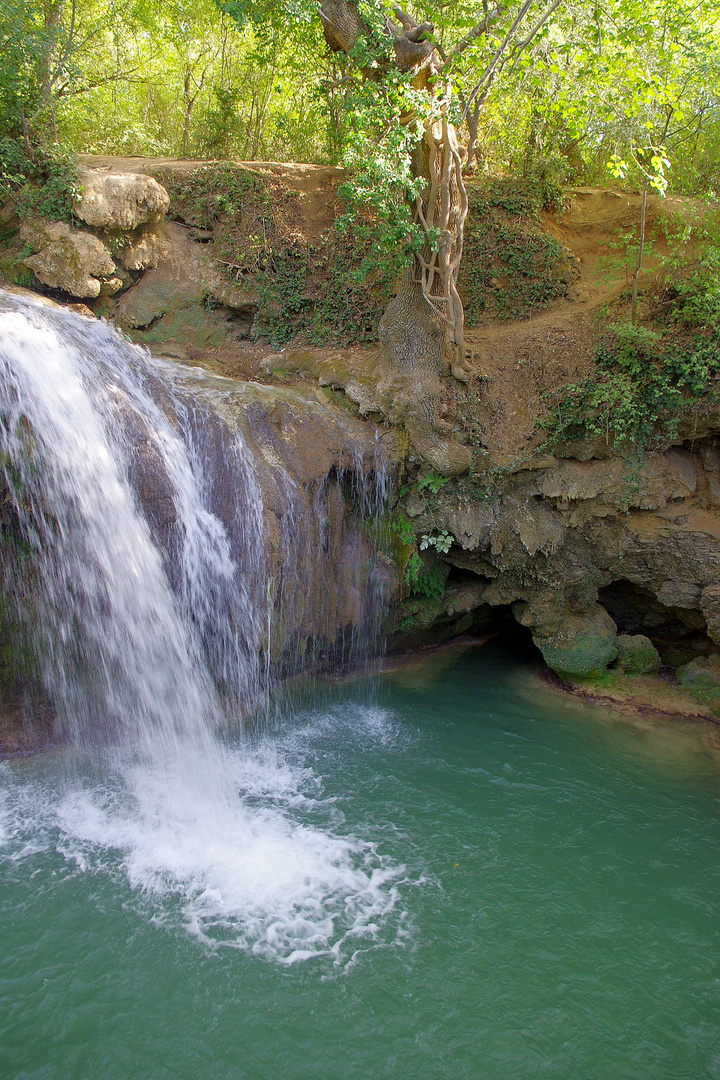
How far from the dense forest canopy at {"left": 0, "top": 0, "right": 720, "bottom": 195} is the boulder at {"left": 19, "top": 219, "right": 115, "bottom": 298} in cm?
Answer: 171

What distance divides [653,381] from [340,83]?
6331 mm

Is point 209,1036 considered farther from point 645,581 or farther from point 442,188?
point 442,188

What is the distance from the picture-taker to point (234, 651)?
729cm

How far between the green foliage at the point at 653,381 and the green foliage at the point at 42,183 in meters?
8.55

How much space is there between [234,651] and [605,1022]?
496 cm

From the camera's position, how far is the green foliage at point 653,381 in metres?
8.07

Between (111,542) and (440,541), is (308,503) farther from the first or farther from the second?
(111,542)

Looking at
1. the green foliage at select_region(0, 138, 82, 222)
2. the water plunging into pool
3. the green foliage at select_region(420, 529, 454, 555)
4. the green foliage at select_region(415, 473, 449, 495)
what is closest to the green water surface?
the water plunging into pool

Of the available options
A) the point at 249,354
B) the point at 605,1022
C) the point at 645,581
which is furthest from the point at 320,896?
the point at 249,354

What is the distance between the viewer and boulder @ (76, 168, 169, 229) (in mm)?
9680

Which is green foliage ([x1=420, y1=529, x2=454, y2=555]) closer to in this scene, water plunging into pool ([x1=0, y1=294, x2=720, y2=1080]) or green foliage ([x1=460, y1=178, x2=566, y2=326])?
water plunging into pool ([x1=0, y1=294, x2=720, y2=1080])

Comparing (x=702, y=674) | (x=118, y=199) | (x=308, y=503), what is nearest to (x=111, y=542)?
(x=308, y=503)

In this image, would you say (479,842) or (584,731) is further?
(584,731)

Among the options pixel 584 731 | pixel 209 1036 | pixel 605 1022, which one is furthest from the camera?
pixel 584 731
